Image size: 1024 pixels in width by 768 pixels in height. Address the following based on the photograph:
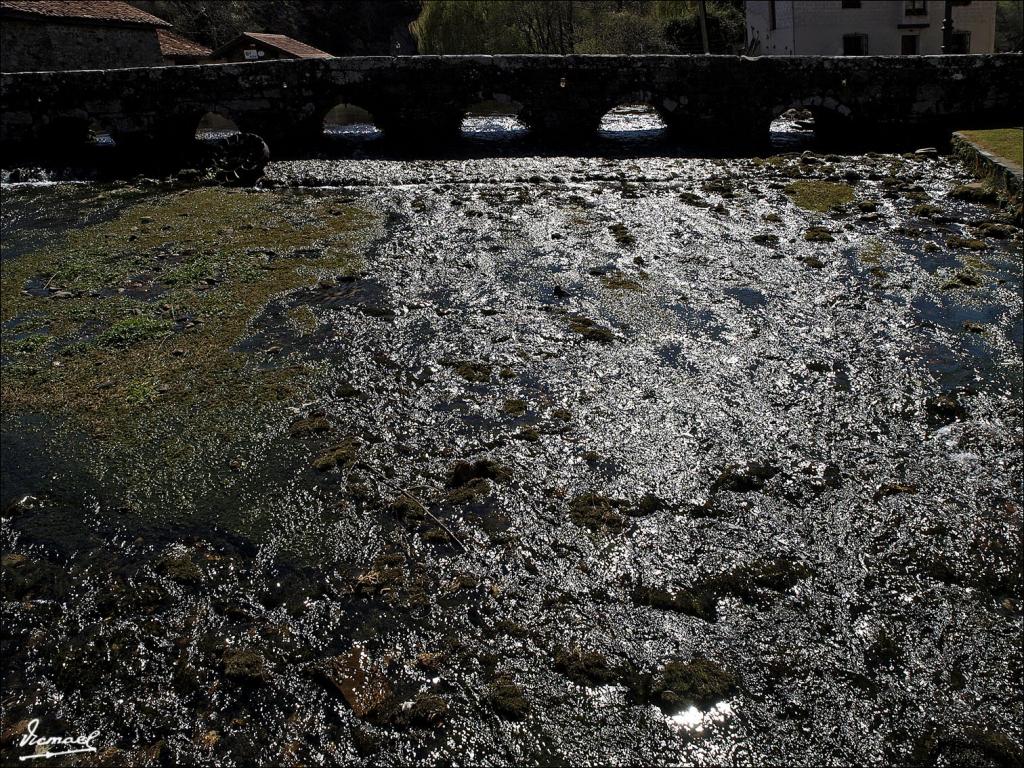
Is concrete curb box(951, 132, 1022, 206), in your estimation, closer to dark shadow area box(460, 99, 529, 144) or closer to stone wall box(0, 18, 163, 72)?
dark shadow area box(460, 99, 529, 144)

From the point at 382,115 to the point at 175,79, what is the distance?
4576mm

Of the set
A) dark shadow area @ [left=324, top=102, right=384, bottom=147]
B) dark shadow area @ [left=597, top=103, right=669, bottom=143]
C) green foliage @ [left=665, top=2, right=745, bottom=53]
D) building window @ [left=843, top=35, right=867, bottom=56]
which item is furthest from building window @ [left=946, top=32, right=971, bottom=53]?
dark shadow area @ [left=324, top=102, right=384, bottom=147]

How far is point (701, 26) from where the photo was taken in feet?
119

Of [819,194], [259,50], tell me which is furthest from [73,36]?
[819,194]

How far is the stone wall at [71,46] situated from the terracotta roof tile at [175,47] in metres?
1.25

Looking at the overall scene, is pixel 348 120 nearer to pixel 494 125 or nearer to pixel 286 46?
pixel 494 125

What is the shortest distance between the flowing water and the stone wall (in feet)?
73.4

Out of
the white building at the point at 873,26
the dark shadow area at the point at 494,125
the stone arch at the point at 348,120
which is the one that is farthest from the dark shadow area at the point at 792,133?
the white building at the point at 873,26

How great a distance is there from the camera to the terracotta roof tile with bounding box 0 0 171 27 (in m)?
24.7

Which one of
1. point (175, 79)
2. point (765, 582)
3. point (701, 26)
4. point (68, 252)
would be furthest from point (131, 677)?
point (701, 26)

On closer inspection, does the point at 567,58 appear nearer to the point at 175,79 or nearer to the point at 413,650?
the point at 175,79

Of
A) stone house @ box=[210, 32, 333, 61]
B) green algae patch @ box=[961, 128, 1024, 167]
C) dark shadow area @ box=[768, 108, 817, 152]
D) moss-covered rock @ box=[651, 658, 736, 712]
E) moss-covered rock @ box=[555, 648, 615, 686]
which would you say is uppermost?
stone house @ box=[210, 32, 333, 61]

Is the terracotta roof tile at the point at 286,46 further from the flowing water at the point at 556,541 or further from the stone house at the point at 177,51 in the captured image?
the flowing water at the point at 556,541

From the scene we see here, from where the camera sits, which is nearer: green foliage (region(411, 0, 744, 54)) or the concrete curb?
the concrete curb
